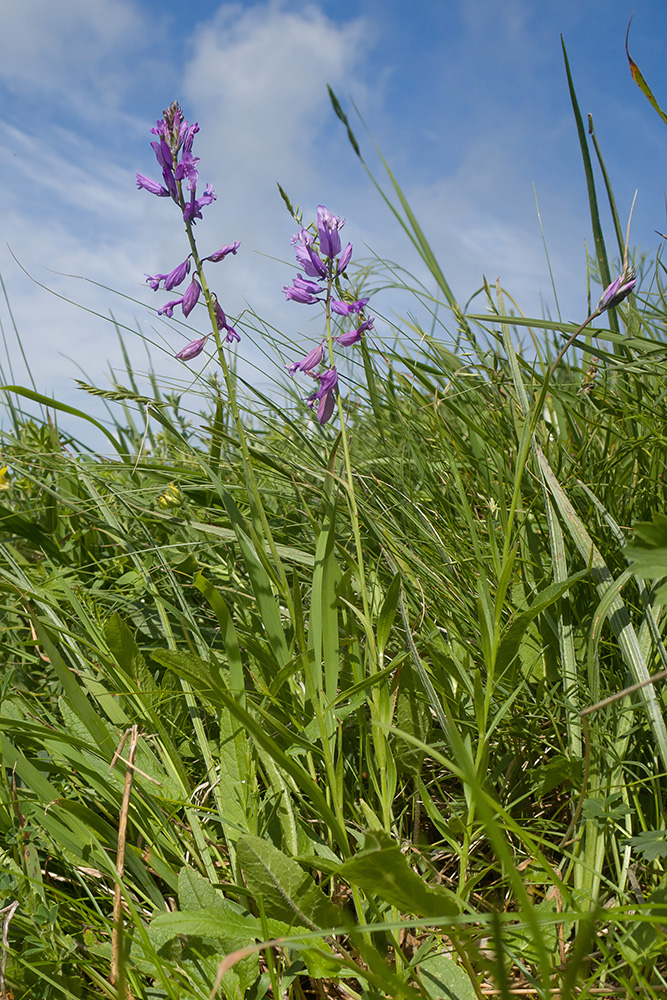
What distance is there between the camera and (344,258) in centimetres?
154

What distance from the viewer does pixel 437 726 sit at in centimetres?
154

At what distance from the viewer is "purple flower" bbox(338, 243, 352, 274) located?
1537mm

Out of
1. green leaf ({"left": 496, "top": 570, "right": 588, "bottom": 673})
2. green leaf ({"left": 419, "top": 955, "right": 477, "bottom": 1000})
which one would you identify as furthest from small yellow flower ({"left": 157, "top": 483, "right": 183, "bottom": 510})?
green leaf ({"left": 419, "top": 955, "right": 477, "bottom": 1000})

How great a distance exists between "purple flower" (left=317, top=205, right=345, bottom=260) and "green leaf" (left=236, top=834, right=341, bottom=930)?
1.21 metres

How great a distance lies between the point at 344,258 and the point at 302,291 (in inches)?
5.2

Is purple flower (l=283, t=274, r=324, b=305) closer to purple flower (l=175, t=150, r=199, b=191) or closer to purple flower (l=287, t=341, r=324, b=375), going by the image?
purple flower (l=287, t=341, r=324, b=375)

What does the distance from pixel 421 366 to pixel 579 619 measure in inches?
46.4

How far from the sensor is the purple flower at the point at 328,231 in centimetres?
152

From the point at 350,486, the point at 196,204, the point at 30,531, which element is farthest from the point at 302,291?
the point at 30,531

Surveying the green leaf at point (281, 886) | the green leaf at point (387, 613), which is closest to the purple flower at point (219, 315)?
the green leaf at point (387, 613)

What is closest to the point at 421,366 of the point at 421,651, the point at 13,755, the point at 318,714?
the point at 421,651

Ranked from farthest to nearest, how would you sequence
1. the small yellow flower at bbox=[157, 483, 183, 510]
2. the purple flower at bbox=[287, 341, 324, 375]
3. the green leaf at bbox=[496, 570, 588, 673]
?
the small yellow flower at bbox=[157, 483, 183, 510] → the purple flower at bbox=[287, 341, 324, 375] → the green leaf at bbox=[496, 570, 588, 673]

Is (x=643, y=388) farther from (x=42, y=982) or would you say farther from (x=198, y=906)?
(x=42, y=982)

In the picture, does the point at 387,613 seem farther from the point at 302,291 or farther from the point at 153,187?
the point at 153,187
